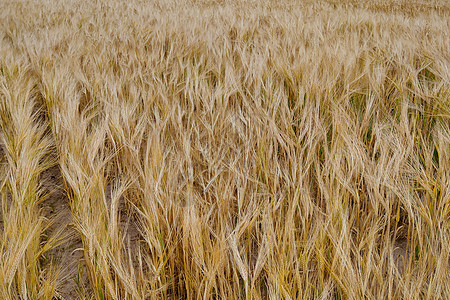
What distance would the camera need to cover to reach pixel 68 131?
846mm

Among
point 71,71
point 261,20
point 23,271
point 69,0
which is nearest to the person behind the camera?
point 23,271

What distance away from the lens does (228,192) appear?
0.60m

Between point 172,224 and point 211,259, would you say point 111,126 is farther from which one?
point 211,259

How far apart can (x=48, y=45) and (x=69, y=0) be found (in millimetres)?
3469

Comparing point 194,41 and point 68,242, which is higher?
point 194,41

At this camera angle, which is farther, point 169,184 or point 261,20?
point 261,20

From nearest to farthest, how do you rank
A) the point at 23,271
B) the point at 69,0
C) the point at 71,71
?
the point at 23,271 < the point at 71,71 < the point at 69,0

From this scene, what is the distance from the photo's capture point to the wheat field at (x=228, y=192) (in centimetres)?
45

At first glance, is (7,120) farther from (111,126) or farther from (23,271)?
(23,271)

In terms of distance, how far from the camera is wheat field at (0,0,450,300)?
0.45 metres

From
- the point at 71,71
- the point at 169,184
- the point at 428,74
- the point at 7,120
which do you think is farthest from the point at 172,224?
the point at 428,74

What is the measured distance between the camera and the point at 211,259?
1.55 ft

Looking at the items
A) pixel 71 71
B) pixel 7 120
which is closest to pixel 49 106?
pixel 7 120

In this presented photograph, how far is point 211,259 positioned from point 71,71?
44.5 inches
